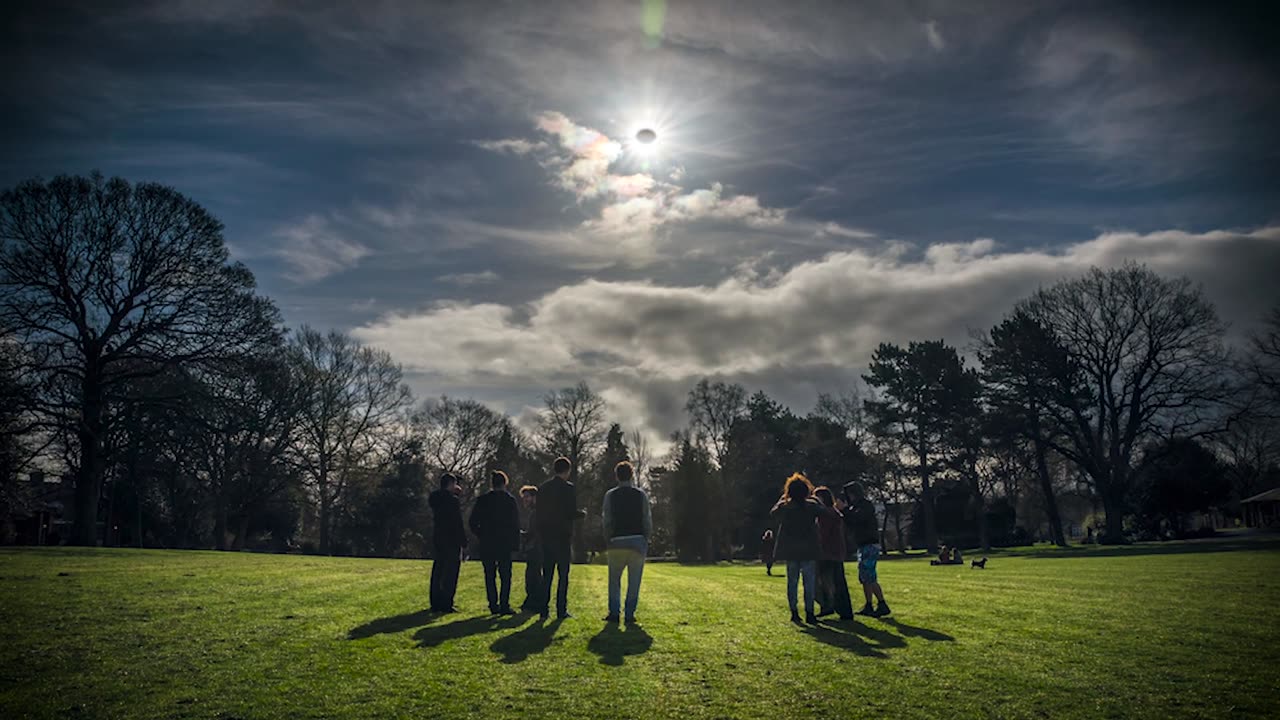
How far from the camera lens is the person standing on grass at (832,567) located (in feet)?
36.3

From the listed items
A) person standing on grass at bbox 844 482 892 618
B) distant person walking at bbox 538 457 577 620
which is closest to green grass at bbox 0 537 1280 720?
distant person walking at bbox 538 457 577 620

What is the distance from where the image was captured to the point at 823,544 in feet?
36.8

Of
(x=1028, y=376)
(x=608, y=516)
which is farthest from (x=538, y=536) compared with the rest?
(x=1028, y=376)

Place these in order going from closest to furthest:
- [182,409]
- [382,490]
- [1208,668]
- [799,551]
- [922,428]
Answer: [1208,668] < [799,551] < [182,409] < [382,490] < [922,428]

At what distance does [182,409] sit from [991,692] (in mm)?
32470

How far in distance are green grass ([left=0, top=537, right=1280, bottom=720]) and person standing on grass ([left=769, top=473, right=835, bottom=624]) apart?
0.56m

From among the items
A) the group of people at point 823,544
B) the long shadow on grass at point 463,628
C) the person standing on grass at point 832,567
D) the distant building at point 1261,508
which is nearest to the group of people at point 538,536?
the long shadow on grass at point 463,628

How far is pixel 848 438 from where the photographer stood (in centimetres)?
6706

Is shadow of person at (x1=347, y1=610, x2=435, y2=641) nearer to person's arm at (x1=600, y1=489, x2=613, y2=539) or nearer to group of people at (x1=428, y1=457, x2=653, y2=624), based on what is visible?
group of people at (x1=428, y1=457, x2=653, y2=624)

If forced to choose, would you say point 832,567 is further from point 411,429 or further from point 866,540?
point 411,429

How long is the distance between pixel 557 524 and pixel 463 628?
2118 mm

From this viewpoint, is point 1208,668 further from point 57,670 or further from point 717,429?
point 717,429

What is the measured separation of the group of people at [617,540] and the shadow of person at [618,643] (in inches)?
30.4

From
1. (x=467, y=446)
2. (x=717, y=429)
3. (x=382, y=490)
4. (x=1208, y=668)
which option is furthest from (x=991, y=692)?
(x=467, y=446)
